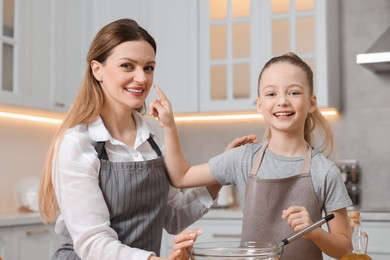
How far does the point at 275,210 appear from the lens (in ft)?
5.07

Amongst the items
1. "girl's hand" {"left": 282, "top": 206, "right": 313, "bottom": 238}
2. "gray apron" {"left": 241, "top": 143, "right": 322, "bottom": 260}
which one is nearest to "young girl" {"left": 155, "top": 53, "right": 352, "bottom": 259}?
"gray apron" {"left": 241, "top": 143, "right": 322, "bottom": 260}

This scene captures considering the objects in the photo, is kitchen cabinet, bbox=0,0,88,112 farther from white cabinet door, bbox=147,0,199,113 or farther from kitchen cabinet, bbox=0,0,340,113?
white cabinet door, bbox=147,0,199,113

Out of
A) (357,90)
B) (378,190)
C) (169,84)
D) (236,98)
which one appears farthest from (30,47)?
(378,190)

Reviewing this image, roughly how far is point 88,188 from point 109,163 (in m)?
0.10

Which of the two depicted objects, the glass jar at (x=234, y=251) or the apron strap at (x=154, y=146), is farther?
the apron strap at (x=154, y=146)

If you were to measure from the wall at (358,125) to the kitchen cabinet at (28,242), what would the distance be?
46 centimetres

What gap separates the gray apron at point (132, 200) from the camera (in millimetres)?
1542

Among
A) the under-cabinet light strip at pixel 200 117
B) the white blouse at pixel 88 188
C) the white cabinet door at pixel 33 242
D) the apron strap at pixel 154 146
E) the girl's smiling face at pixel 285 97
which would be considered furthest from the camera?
the under-cabinet light strip at pixel 200 117

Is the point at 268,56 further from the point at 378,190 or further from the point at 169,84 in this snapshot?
the point at 378,190

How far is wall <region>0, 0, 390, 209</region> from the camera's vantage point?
3791 millimetres

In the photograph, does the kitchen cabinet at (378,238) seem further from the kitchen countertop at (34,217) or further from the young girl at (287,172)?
the young girl at (287,172)

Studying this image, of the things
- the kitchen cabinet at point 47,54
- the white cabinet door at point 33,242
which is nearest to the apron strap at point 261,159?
the white cabinet door at point 33,242

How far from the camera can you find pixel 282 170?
158 cm

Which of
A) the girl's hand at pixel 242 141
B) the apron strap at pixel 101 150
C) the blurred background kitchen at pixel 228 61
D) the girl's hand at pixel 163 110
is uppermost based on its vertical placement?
the blurred background kitchen at pixel 228 61
